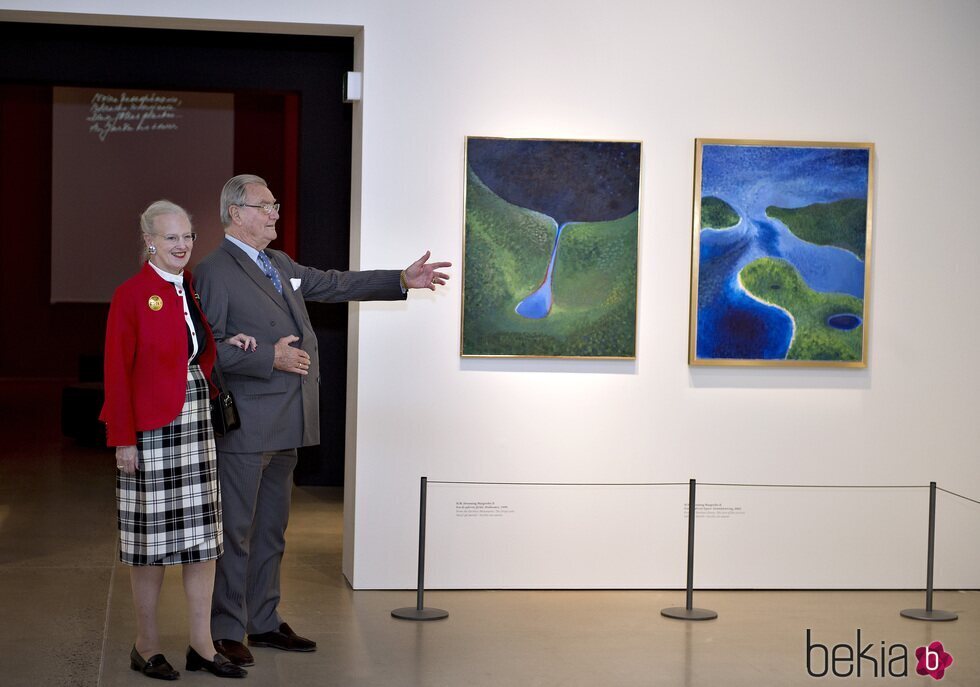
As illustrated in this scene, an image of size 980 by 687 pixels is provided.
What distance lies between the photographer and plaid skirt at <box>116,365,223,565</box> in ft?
15.1

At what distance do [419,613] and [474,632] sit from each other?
366mm

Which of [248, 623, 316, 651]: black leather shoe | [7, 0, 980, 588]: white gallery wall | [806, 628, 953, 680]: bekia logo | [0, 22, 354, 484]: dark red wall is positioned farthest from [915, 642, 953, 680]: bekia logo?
[0, 22, 354, 484]: dark red wall

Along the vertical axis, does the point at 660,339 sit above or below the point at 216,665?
above

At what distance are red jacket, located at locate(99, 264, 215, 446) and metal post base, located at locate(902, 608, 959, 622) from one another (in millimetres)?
3743

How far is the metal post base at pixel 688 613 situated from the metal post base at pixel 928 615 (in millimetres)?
984

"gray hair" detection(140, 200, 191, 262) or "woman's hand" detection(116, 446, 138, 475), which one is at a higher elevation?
"gray hair" detection(140, 200, 191, 262)

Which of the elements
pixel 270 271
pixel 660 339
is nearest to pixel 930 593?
pixel 660 339

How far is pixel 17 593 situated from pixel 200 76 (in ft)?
13.5

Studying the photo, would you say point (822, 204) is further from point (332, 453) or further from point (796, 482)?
point (332, 453)

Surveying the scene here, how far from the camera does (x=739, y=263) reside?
21.4ft

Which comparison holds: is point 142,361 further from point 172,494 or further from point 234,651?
point 234,651

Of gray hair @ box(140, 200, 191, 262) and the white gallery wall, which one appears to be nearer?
gray hair @ box(140, 200, 191, 262)

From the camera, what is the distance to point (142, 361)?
4.59 m

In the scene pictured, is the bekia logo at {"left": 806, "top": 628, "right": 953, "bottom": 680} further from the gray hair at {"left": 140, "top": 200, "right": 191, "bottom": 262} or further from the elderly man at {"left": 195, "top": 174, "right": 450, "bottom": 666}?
the gray hair at {"left": 140, "top": 200, "right": 191, "bottom": 262}
